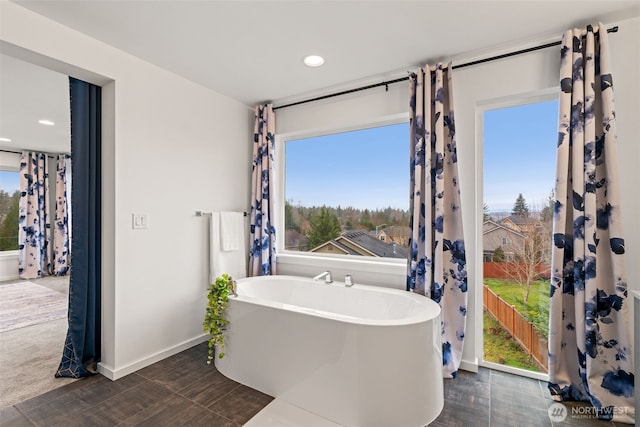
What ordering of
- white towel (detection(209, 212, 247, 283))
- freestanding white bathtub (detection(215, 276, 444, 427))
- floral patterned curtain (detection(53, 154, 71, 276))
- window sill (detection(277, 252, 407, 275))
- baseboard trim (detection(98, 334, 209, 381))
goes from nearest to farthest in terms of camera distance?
freestanding white bathtub (detection(215, 276, 444, 427)), baseboard trim (detection(98, 334, 209, 381)), window sill (detection(277, 252, 407, 275)), white towel (detection(209, 212, 247, 283)), floral patterned curtain (detection(53, 154, 71, 276))

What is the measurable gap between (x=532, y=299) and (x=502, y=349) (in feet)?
1.52

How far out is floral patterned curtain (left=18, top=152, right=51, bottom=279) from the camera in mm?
5512

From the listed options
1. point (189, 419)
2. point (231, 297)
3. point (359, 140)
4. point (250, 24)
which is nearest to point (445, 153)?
Result: point (359, 140)

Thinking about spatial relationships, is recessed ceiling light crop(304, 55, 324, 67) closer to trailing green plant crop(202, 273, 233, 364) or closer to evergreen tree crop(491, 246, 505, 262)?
trailing green plant crop(202, 273, 233, 364)

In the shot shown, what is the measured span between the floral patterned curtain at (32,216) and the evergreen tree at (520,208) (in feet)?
24.2

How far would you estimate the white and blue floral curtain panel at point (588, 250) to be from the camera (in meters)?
1.87

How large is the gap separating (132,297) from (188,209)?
2.82 feet

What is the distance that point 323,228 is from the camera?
3.37 metres

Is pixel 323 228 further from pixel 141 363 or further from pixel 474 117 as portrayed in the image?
pixel 141 363

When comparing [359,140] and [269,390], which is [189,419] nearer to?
[269,390]

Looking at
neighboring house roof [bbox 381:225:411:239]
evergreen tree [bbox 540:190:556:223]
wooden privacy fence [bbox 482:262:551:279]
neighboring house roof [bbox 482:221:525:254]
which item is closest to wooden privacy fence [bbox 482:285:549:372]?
wooden privacy fence [bbox 482:262:551:279]

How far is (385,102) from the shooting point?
2.80 meters

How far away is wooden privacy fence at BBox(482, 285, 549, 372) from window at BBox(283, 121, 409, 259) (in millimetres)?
807

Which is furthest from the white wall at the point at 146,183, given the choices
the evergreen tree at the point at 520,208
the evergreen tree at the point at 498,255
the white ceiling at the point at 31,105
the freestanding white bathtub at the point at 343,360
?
the evergreen tree at the point at 520,208
